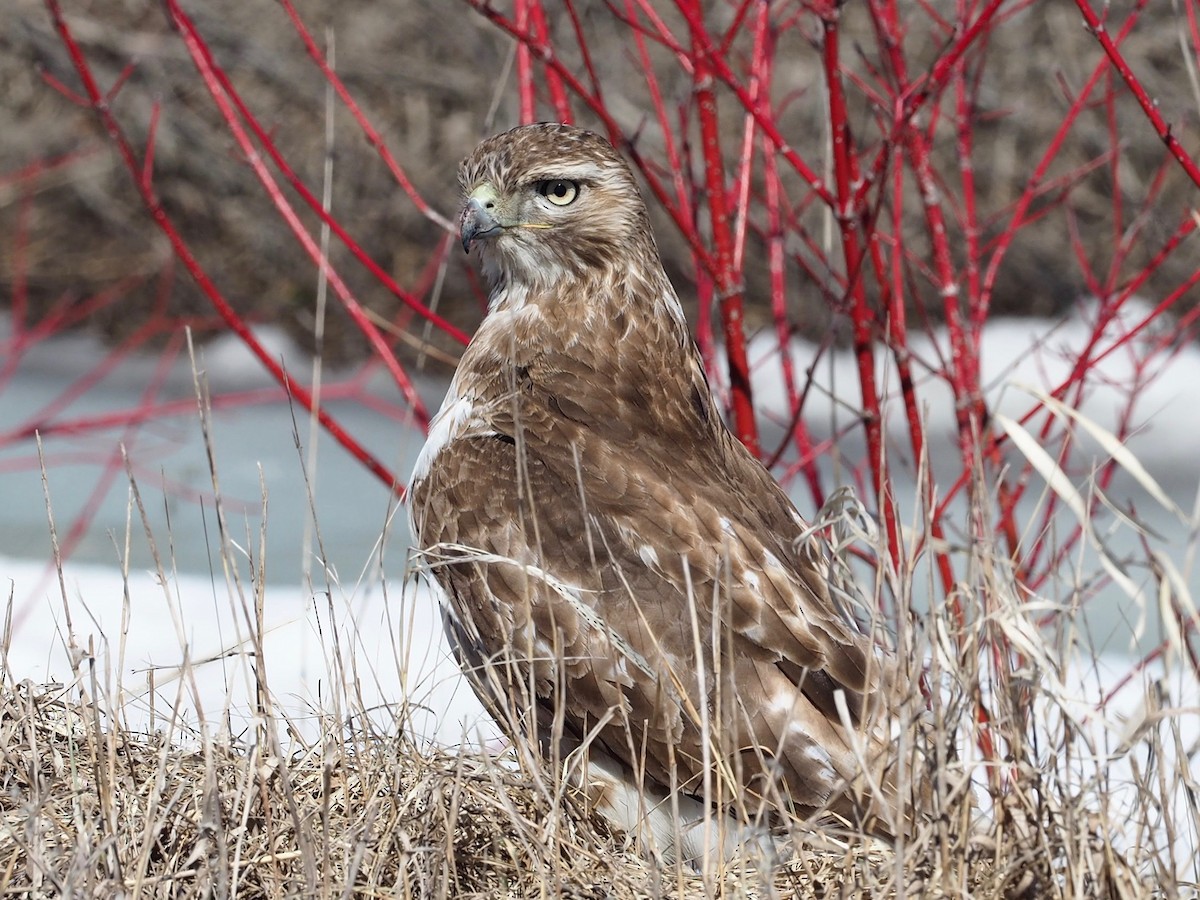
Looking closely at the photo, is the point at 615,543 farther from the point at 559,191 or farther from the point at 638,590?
the point at 559,191

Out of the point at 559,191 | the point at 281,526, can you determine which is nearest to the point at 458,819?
the point at 559,191

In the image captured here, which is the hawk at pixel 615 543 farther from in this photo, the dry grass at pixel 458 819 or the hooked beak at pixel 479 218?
the dry grass at pixel 458 819

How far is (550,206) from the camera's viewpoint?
2955mm

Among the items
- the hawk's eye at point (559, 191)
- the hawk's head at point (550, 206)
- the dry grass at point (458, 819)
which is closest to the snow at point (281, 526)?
the dry grass at point (458, 819)

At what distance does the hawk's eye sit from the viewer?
2963 millimetres

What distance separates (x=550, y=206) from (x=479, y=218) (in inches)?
5.7

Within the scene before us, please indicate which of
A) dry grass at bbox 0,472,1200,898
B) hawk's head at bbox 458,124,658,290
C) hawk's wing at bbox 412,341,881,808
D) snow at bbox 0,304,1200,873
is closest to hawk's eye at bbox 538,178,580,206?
hawk's head at bbox 458,124,658,290

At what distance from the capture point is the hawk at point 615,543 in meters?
2.42

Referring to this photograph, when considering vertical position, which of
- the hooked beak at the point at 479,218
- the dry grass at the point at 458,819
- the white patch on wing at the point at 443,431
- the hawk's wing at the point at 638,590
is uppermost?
the hooked beak at the point at 479,218

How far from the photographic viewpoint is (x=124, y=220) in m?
8.02

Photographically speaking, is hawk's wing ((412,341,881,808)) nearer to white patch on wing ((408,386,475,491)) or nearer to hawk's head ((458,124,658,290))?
white patch on wing ((408,386,475,491))

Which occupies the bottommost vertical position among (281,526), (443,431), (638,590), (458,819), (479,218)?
(458,819)

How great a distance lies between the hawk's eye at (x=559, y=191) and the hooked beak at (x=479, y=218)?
0.10m

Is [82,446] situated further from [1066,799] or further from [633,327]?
[1066,799]
